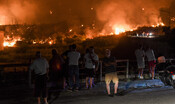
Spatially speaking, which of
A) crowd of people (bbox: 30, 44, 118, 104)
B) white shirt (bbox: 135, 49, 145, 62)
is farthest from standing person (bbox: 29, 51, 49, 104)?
white shirt (bbox: 135, 49, 145, 62)

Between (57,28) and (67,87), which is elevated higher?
(57,28)

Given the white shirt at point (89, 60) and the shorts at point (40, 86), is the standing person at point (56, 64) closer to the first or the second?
the white shirt at point (89, 60)

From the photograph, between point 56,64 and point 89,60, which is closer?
point 56,64

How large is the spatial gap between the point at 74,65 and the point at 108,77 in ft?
4.83

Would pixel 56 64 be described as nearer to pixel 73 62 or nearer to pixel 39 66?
pixel 73 62

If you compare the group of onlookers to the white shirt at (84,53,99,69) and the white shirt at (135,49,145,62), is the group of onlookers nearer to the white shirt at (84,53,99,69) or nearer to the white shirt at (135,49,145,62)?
the white shirt at (135,49,145,62)

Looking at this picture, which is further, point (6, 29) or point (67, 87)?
point (6, 29)

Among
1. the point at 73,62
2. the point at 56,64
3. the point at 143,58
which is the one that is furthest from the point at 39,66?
the point at 143,58

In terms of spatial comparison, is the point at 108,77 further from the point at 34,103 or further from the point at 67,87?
the point at 34,103

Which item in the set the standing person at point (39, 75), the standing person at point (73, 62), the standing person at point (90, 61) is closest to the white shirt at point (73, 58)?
the standing person at point (73, 62)

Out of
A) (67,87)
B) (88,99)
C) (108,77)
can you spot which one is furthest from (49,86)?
(108,77)

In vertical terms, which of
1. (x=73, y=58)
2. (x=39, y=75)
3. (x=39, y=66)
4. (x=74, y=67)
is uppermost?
(x=73, y=58)

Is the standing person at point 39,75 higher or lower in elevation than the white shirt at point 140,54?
lower

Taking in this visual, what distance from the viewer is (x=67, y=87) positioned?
846 cm
